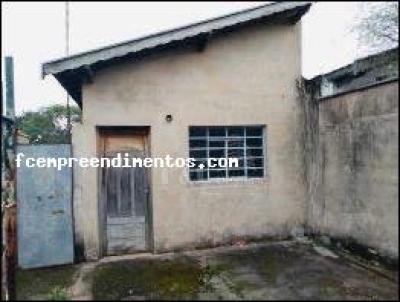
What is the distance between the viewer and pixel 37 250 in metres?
7.21

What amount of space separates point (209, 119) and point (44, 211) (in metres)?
3.42

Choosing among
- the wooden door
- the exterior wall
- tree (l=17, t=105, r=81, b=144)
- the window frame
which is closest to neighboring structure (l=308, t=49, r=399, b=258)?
the exterior wall

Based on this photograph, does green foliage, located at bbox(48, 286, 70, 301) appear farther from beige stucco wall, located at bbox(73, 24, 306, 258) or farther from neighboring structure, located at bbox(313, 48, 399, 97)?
neighboring structure, located at bbox(313, 48, 399, 97)

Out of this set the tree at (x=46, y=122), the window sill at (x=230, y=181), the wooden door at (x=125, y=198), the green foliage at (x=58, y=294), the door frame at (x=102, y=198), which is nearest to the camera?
the green foliage at (x=58, y=294)

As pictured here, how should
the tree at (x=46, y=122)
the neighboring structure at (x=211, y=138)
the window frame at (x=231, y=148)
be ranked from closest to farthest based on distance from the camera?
the neighboring structure at (x=211, y=138), the window frame at (x=231, y=148), the tree at (x=46, y=122)

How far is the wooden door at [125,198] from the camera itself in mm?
7840

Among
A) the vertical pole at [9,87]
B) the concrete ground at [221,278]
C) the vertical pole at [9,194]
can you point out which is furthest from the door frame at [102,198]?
the vertical pole at [9,87]

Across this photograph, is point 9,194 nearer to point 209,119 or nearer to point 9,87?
point 9,87

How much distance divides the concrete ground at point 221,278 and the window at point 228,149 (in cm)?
154

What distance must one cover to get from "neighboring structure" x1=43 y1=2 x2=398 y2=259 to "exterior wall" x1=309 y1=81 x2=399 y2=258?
0.03 metres

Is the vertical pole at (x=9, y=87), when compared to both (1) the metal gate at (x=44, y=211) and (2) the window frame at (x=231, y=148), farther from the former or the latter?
(2) the window frame at (x=231, y=148)

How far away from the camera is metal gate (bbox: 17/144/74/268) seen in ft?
23.6

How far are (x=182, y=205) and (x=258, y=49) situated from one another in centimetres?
343

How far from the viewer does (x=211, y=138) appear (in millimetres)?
8336
